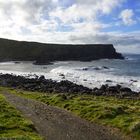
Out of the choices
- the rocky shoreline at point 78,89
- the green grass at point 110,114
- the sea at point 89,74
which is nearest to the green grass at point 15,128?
the green grass at point 110,114

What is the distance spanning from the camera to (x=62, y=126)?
3219cm

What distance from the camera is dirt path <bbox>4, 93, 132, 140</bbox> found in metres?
28.7

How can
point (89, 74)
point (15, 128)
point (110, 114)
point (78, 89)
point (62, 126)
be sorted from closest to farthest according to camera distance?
point (15, 128)
point (62, 126)
point (110, 114)
point (78, 89)
point (89, 74)

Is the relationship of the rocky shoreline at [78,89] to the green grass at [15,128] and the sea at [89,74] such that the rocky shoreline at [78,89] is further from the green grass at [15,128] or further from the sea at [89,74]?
the green grass at [15,128]

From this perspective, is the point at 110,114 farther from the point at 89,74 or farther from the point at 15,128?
the point at 89,74

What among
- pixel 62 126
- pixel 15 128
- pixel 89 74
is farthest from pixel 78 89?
pixel 89 74

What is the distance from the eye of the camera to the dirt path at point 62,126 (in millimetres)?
28672

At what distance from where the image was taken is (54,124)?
108 feet

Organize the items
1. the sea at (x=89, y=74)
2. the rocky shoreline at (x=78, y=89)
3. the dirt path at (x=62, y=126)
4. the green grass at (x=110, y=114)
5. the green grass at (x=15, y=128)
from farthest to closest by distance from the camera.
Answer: the sea at (x=89, y=74), the rocky shoreline at (x=78, y=89), the green grass at (x=110, y=114), the dirt path at (x=62, y=126), the green grass at (x=15, y=128)

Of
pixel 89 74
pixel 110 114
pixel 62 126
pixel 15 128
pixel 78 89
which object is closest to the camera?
pixel 15 128

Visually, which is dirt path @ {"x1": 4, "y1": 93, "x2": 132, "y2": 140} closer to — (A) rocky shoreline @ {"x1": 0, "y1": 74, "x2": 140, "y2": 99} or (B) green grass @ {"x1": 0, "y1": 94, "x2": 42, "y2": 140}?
(B) green grass @ {"x1": 0, "y1": 94, "x2": 42, "y2": 140}

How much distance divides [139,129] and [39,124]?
8914mm

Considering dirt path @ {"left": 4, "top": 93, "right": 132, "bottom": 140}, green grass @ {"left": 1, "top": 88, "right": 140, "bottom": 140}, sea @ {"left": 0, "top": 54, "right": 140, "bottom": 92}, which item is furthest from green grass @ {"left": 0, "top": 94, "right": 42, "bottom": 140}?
sea @ {"left": 0, "top": 54, "right": 140, "bottom": 92}

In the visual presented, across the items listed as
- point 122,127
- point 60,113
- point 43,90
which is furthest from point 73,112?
point 43,90
